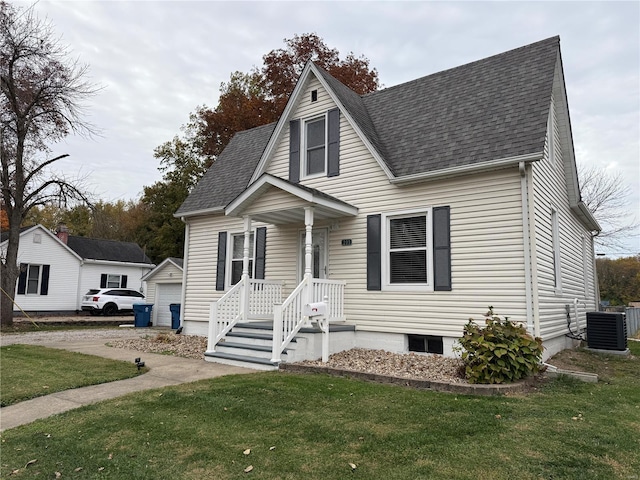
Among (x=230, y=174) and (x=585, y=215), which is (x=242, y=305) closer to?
(x=230, y=174)

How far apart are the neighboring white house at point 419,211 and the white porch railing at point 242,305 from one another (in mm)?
31

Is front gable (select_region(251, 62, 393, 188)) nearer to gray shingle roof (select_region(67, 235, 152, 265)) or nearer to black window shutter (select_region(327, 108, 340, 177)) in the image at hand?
black window shutter (select_region(327, 108, 340, 177))

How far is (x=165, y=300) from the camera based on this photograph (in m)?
19.2

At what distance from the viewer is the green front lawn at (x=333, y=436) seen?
330cm

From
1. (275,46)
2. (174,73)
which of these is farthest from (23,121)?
(275,46)

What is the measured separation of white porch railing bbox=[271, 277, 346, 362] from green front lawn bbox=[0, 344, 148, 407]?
7.86 ft

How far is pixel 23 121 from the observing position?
15969 mm

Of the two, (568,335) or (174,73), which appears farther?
(174,73)

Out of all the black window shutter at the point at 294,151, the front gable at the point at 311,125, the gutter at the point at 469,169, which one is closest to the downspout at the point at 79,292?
the front gable at the point at 311,125

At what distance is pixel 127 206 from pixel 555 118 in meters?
44.4

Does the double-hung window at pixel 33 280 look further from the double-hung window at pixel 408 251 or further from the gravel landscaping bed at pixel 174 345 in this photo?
the double-hung window at pixel 408 251

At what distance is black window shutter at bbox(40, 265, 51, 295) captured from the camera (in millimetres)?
22781

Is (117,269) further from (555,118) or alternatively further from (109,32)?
(555,118)

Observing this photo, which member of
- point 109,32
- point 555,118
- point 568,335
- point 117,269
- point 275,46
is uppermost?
point 275,46
